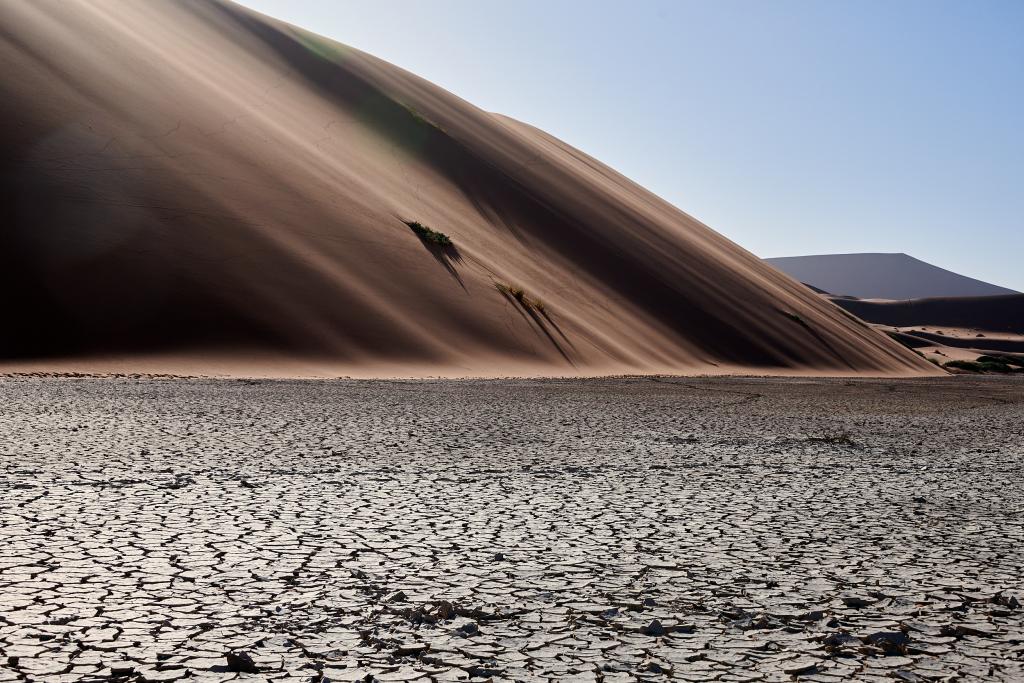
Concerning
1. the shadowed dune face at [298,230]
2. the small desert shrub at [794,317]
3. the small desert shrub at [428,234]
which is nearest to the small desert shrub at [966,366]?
the shadowed dune face at [298,230]

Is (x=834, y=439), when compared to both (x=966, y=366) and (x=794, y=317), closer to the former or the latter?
(x=794, y=317)

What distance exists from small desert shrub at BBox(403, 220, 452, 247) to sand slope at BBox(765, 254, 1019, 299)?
505 ft

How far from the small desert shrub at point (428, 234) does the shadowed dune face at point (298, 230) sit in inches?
16.3

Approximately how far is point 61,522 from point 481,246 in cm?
2113

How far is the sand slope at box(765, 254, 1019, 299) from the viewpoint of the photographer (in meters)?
171

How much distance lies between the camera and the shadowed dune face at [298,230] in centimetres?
1642

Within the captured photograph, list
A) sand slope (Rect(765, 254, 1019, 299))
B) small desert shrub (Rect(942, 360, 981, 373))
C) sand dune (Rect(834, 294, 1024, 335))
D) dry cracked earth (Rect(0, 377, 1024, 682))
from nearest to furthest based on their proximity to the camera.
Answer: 1. dry cracked earth (Rect(0, 377, 1024, 682))
2. small desert shrub (Rect(942, 360, 981, 373))
3. sand dune (Rect(834, 294, 1024, 335))
4. sand slope (Rect(765, 254, 1019, 299))

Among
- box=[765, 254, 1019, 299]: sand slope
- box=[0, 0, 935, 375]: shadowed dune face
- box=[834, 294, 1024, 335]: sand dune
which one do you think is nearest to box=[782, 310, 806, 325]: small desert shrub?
box=[0, 0, 935, 375]: shadowed dune face

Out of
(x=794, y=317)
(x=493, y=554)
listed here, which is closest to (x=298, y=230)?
(x=493, y=554)

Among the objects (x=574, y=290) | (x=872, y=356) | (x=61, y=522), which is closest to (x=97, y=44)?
(x=574, y=290)

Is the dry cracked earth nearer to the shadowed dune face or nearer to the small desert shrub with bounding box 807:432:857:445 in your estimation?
the small desert shrub with bounding box 807:432:857:445

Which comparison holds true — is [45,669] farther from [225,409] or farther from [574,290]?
[574,290]

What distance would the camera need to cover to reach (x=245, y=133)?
2178 cm

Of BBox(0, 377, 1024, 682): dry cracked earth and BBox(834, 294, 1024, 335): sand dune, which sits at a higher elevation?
BBox(834, 294, 1024, 335): sand dune
